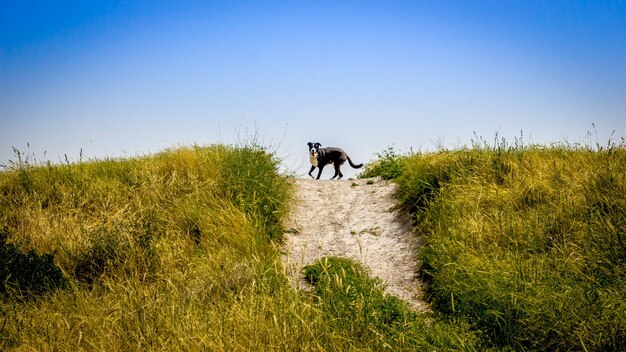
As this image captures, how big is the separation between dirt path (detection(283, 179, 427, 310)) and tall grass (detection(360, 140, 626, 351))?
0.39 meters

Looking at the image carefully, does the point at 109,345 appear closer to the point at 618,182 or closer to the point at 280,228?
the point at 280,228

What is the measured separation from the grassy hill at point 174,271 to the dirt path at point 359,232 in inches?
23.3

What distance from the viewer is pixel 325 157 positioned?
15.1 metres

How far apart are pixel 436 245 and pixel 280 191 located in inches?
141

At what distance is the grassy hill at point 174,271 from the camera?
12.3 ft

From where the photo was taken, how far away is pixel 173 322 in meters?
3.78

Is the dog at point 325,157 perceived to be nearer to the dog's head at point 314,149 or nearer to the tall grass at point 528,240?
the dog's head at point 314,149

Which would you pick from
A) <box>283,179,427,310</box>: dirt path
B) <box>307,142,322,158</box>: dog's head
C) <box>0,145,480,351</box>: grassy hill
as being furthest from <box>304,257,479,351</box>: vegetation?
<box>307,142,322,158</box>: dog's head

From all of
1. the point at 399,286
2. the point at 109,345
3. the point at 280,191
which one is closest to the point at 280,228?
the point at 280,191

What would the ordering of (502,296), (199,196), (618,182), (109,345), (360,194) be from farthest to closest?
(360,194), (199,196), (618,182), (502,296), (109,345)

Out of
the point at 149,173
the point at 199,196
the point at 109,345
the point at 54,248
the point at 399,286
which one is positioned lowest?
the point at 399,286

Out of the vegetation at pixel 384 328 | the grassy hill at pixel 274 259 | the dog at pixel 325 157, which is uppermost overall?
the dog at pixel 325 157

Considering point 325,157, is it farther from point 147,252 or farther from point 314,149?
point 147,252

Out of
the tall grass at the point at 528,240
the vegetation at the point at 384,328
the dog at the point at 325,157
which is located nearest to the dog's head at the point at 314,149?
the dog at the point at 325,157
